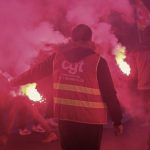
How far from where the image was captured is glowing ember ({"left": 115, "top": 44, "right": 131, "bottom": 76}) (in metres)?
7.40

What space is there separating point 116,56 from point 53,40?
1451mm

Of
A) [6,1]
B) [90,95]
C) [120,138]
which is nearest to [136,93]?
[120,138]

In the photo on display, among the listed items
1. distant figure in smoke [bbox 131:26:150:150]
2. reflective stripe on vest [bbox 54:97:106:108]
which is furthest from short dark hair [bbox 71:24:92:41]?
distant figure in smoke [bbox 131:26:150:150]

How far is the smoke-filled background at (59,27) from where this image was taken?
21.8 ft

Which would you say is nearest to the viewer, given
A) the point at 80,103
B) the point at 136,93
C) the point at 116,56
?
the point at 80,103

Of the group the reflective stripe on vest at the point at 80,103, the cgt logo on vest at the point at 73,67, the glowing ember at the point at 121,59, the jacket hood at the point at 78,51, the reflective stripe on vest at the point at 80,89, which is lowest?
the reflective stripe on vest at the point at 80,103

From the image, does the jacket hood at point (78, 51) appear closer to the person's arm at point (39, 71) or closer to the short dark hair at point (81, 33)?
the short dark hair at point (81, 33)

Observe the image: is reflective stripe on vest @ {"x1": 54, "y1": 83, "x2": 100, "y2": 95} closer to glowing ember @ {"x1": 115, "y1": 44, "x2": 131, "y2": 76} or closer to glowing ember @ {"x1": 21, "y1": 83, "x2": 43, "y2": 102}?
glowing ember @ {"x1": 21, "y1": 83, "x2": 43, "y2": 102}

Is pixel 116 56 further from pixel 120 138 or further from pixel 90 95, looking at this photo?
pixel 90 95

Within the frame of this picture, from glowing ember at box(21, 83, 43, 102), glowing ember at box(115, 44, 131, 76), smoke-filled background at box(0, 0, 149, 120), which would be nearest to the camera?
glowing ember at box(21, 83, 43, 102)

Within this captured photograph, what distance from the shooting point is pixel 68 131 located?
4.53m

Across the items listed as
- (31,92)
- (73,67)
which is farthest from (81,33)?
(31,92)

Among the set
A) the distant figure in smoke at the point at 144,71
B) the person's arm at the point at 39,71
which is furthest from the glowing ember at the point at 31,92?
the distant figure in smoke at the point at 144,71

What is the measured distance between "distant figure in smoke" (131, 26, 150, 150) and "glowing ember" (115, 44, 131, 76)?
240mm
